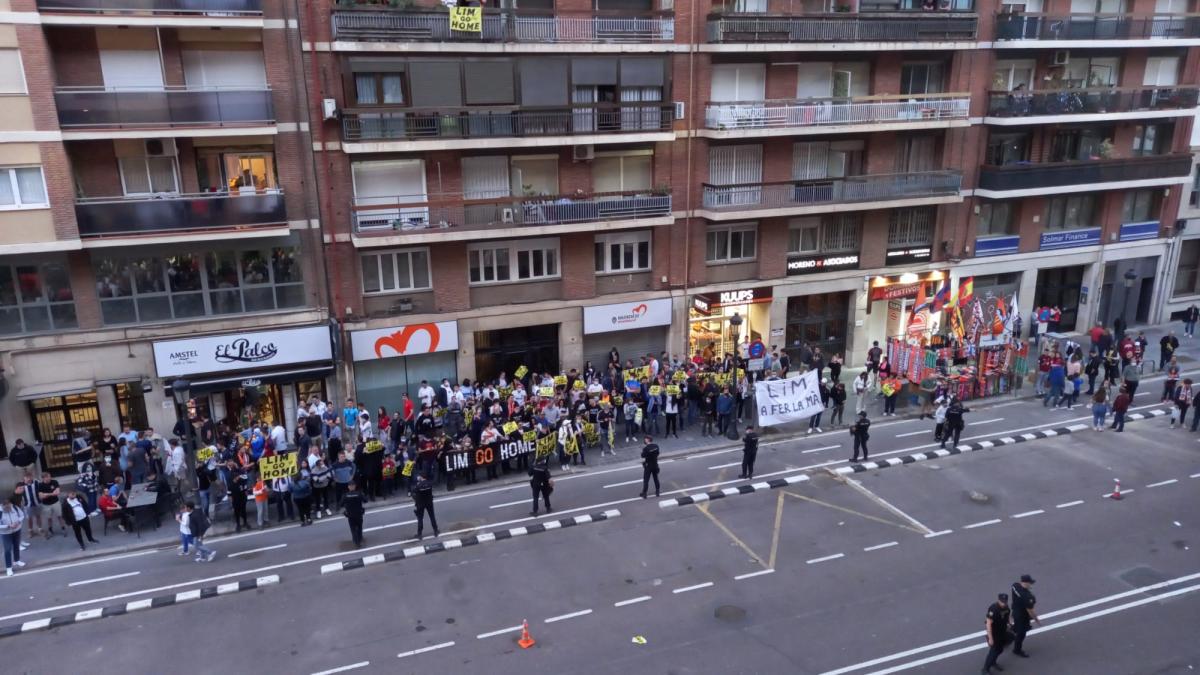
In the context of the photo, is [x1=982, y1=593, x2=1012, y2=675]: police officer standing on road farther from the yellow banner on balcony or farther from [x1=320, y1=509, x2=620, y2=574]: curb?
the yellow banner on balcony

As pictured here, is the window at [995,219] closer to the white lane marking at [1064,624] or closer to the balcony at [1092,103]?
the balcony at [1092,103]

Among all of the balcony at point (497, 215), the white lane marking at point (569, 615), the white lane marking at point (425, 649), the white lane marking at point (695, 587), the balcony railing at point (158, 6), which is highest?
the balcony railing at point (158, 6)

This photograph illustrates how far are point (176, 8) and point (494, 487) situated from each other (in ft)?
48.7

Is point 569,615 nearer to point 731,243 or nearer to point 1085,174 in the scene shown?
point 731,243

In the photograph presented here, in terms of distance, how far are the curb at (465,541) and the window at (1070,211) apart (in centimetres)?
2485

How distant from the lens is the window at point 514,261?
27.4m

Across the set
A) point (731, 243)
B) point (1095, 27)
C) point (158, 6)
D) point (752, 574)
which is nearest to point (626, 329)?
point (731, 243)

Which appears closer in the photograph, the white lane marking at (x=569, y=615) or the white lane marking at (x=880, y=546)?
the white lane marking at (x=569, y=615)

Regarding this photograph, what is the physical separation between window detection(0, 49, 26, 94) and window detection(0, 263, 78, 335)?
4503 millimetres

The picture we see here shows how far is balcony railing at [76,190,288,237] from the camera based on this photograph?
2231cm

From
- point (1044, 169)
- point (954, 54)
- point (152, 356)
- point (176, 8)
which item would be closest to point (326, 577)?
point (152, 356)

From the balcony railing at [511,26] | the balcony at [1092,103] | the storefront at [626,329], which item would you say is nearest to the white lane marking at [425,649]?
the storefront at [626,329]

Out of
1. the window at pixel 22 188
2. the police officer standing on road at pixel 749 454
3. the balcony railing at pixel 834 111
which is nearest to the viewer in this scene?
the window at pixel 22 188

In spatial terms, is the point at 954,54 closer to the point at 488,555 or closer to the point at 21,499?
the point at 488,555
